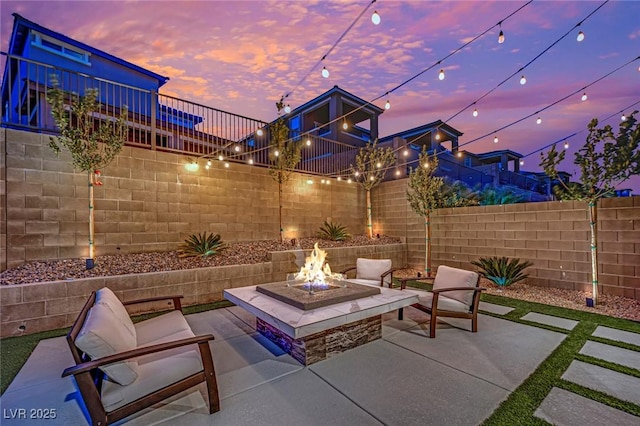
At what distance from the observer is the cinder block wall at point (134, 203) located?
437 centimetres

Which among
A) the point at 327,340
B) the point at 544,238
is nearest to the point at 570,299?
the point at 544,238

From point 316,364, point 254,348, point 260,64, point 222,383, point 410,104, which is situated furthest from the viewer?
point 410,104

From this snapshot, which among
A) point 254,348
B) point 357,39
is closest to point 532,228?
point 357,39

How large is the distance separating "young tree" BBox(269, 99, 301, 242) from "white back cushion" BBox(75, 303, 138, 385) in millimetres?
5461

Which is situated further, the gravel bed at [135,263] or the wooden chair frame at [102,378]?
the gravel bed at [135,263]

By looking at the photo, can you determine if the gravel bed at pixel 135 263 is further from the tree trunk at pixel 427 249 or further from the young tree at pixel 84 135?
the tree trunk at pixel 427 249

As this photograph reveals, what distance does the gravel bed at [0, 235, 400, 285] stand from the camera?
387 cm

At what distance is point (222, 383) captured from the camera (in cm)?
238

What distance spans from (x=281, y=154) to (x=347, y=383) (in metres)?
5.81

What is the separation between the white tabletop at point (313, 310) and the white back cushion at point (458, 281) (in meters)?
0.63

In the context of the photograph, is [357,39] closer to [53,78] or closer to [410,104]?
[410,104]

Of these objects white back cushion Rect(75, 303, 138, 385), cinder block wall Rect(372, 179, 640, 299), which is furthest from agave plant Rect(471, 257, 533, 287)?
white back cushion Rect(75, 303, 138, 385)

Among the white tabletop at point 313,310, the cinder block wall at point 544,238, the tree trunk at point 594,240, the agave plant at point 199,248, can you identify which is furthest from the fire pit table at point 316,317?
the cinder block wall at point 544,238

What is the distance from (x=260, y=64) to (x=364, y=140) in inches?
397
